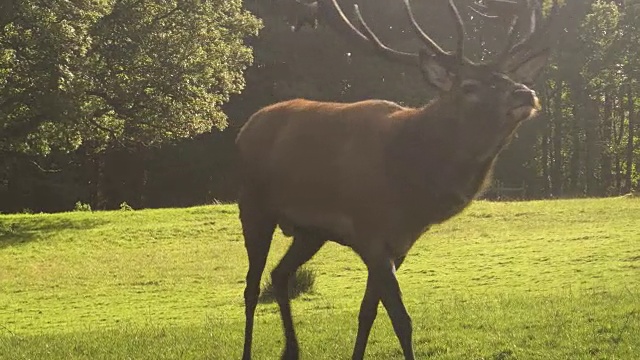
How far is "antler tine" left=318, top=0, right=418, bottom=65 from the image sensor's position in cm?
646

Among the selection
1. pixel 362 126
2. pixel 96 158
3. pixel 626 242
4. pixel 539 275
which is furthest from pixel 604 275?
pixel 96 158

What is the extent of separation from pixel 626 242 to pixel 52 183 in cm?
2696

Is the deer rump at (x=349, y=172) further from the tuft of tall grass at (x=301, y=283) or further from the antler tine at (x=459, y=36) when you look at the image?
the tuft of tall grass at (x=301, y=283)

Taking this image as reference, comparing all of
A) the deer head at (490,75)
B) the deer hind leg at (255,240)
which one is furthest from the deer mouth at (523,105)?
the deer hind leg at (255,240)

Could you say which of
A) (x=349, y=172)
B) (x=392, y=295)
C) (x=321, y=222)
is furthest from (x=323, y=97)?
(x=392, y=295)

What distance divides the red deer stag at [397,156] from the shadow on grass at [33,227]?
1619cm

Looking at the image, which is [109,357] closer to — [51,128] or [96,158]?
[51,128]

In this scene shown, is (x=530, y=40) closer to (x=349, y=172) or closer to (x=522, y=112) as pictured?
(x=522, y=112)

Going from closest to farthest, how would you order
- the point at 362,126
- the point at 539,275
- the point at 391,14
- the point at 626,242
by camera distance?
the point at 362,126 < the point at 539,275 < the point at 626,242 < the point at 391,14

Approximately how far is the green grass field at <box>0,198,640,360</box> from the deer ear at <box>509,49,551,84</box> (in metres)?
2.12

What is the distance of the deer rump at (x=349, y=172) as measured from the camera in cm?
597

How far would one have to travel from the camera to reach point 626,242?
55.2 feet

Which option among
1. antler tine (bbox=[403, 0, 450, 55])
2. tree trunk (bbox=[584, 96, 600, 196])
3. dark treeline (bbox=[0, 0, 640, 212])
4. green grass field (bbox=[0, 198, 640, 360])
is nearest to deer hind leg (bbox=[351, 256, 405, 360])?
green grass field (bbox=[0, 198, 640, 360])

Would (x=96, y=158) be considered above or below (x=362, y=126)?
below
